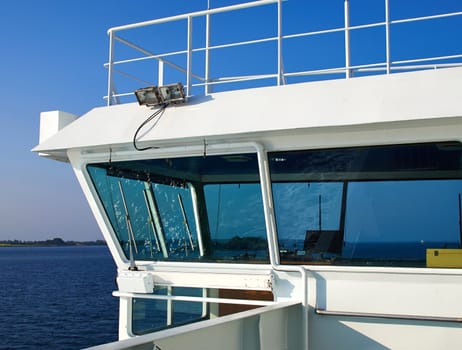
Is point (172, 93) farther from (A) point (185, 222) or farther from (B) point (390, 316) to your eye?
(B) point (390, 316)

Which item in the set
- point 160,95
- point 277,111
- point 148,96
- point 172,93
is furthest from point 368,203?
point 148,96

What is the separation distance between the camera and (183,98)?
249 inches

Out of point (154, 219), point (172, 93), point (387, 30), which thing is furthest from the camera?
point (154, 219)

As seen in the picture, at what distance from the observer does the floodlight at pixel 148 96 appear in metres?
6.37

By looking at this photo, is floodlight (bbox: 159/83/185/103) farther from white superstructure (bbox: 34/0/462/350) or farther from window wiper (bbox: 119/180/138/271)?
window wiper (bbox: 119/180/138/271)

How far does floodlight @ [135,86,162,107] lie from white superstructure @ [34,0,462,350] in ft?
0.28

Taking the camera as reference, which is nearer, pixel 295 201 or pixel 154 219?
pixel 295 201

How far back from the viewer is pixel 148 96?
642 centimetres

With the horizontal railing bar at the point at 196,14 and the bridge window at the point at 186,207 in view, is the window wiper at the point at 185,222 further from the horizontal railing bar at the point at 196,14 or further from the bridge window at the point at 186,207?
the horizontal railing bar at the point at 196,14

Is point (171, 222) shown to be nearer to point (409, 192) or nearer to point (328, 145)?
point (328, 145)

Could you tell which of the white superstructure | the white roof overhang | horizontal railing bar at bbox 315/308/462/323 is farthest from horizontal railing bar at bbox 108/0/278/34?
horizontal railing bar at bbox 315/308/462/323

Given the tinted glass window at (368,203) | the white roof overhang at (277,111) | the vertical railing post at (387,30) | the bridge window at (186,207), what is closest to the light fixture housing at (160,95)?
the white roof overhang at (277,111)

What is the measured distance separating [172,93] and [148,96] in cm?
29

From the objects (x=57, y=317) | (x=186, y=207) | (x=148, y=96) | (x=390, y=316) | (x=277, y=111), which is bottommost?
(x=57, y=317)
